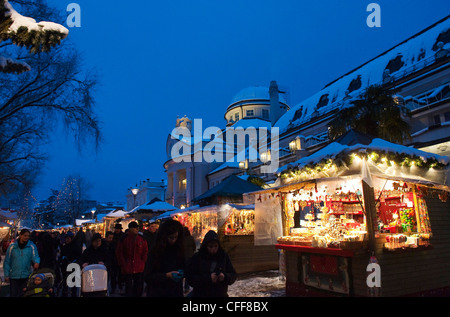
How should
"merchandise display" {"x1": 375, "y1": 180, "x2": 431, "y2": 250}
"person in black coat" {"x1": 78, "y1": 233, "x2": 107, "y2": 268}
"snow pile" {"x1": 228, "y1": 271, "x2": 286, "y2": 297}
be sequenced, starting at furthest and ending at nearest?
"snow pile" {"x1": 228, "y1": 271, "x2": 286, "y2": 297} → "merchandise display" {"x1": 375, "y1": 180, "x2": 431, "y2": 250} → "person in black coat" {"x1": 78, "y1": 233, "x2": 107, "y2": 268}

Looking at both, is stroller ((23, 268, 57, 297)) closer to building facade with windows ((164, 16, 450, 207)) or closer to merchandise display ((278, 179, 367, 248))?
merchandise display ((278, 179, 367, 248))

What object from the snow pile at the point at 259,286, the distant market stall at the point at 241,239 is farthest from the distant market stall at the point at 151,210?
the snow pile at the point at 259,286

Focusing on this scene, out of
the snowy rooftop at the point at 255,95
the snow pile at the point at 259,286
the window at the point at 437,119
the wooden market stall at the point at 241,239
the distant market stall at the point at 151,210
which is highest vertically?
the snowy rooftop at the point at 255,95

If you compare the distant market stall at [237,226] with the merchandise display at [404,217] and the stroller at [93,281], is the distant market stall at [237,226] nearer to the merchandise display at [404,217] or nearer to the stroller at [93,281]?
the merchandise display at [404,217]

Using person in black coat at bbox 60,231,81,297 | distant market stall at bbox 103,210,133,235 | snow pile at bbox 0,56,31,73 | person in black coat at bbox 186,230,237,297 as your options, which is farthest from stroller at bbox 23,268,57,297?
distant market stall at bbox 103,210,133,235

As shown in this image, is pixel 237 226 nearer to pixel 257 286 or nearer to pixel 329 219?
pixel 257 286

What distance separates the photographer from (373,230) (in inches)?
264

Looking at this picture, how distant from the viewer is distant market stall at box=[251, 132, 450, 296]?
263 inches

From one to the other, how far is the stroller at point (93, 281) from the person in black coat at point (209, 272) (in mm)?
2881

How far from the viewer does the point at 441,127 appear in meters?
17.1

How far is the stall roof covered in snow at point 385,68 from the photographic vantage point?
77.2 ft

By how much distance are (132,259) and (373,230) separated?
5.75 metres

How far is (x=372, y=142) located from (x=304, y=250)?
3.31 metres

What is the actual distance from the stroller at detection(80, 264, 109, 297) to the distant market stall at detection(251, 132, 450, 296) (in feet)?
16.1
